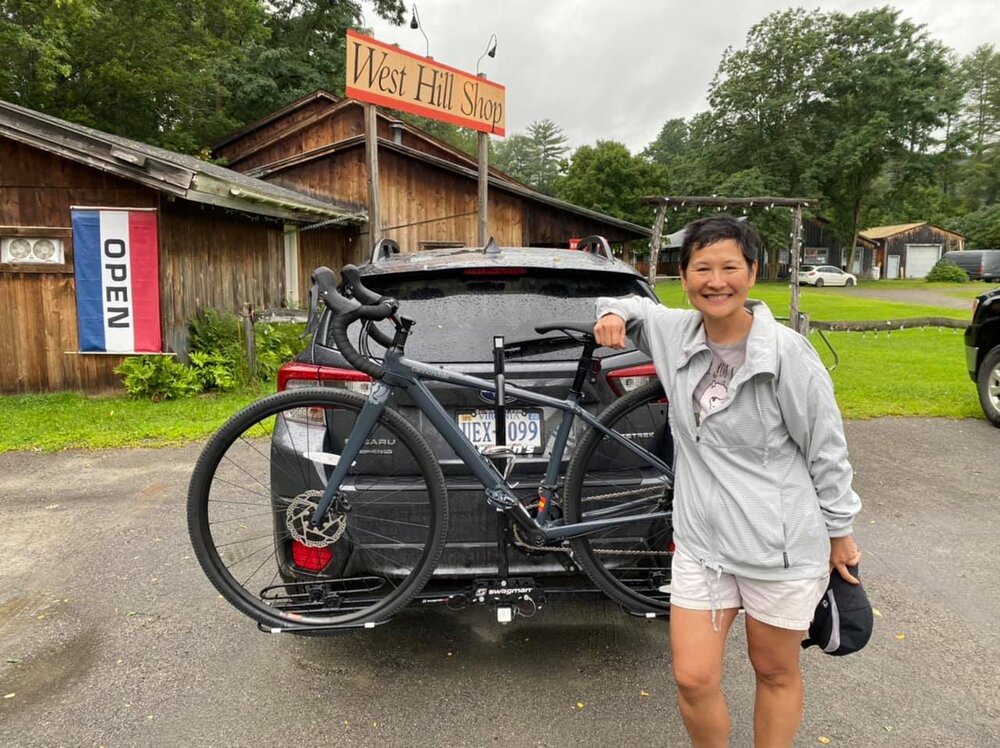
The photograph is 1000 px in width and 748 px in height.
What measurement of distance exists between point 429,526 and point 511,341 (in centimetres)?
79

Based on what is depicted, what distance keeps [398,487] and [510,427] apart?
18.8 inches

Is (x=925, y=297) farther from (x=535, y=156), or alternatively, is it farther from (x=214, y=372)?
(x=535, y=156)

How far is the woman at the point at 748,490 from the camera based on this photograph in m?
1.87

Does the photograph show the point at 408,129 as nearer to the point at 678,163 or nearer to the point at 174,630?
the point at 174,630

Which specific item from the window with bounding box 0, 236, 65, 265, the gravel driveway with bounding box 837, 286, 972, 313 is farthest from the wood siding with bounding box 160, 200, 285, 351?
the gravel driveway with bounding box 837, 286, 972, 313

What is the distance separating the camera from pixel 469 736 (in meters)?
2.53

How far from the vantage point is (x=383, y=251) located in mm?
3764

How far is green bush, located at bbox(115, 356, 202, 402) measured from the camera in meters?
9.02

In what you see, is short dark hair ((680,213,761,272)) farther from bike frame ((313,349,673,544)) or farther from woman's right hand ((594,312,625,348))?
bike frame ((313,349,673,544))

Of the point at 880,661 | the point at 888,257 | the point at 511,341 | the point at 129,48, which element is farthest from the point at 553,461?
the point at 888,257

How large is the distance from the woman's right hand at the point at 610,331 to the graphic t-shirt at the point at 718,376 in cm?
38

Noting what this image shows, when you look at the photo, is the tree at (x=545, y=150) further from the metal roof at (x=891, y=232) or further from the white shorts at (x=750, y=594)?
the white shorts at (x=750, y=594)

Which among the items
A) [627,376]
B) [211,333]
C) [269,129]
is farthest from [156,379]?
[269,129]

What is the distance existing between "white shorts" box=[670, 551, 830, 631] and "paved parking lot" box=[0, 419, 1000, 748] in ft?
2.70
